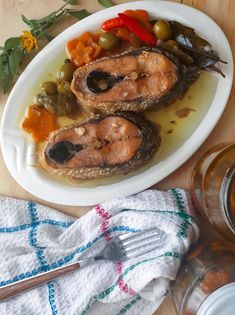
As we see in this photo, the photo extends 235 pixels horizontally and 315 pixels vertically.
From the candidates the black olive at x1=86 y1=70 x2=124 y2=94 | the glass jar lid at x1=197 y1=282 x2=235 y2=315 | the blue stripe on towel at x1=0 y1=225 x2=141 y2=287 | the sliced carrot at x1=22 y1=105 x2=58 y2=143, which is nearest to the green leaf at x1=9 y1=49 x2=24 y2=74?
the sliced carrot at x1=22 y1=105 x2=58 y2=143

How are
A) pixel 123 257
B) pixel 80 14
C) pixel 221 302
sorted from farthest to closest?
pixel 80 14 < pixel 123 257 < pixel 221 302

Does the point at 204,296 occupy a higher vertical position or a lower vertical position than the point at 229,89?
lower

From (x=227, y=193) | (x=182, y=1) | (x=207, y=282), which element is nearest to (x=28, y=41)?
(x=182, y=1)

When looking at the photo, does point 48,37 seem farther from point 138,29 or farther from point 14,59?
point 138,29

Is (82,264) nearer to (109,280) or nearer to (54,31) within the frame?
→ (109,280)

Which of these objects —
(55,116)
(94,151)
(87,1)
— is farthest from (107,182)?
(87,1)
